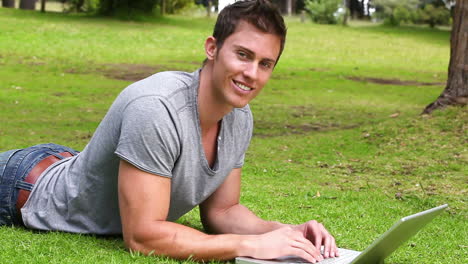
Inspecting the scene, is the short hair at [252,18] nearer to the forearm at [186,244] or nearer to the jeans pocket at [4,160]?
the forearm at [186,244]

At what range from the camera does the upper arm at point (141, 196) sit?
332 cm

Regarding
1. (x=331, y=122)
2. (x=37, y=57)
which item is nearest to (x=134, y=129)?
(x=331, y=122)

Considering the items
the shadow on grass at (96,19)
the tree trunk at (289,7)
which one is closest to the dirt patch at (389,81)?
the shadow on grass at (96,19)

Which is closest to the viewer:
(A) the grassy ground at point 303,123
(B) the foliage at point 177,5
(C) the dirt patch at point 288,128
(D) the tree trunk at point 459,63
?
(A) the grassy ground at point 303,123

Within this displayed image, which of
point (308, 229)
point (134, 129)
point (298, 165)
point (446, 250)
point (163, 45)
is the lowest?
point (163, 45)

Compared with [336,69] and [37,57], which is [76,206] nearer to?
[37,57]

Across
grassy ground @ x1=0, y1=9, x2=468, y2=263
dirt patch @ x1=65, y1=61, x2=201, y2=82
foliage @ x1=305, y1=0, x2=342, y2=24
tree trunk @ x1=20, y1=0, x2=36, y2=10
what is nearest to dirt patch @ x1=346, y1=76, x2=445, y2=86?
grassy ground @ x1=0, y1=9, x2=468, y2=263

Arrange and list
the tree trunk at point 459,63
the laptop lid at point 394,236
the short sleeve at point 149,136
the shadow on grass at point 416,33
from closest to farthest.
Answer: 1. the laptop lid at point 394,236
2. the short sleeve at point 149,136
3. the tree trunk at point 459,63
4. the shadow on grass at point 416,33

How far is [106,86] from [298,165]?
26.1 ft

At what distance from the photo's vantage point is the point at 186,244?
344cm

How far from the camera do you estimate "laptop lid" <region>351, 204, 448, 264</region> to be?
304cm

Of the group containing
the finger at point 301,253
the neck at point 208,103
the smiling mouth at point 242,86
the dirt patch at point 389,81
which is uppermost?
the smiling mouth at point 242,86

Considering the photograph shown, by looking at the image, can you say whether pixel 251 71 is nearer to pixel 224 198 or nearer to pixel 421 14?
pixel 224 198

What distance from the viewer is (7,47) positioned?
19953 mm
